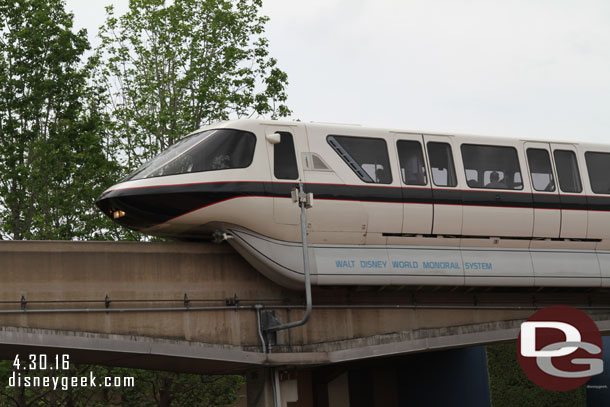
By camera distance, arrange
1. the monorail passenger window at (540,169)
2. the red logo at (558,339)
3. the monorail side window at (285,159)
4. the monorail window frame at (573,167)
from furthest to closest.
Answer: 1. the red logo at (558,339)
2. the monorail window frame at (573,167)
3. the monorail passenger window at (540,169)
4. the monorail side window at (285,159)

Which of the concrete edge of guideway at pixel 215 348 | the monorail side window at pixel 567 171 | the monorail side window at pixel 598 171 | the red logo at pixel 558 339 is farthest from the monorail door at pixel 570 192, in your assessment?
the concrete edge of guideway at pixel 215 348

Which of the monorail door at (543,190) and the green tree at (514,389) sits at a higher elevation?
the monorail door at (543,190)

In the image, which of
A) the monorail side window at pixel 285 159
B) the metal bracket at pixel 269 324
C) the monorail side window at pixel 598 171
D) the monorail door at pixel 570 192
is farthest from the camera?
the monorail side window at pixel 598 171

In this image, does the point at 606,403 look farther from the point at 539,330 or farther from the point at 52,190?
the point at 52,190

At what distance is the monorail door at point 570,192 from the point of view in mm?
23094

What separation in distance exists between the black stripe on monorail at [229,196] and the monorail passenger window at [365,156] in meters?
0.29

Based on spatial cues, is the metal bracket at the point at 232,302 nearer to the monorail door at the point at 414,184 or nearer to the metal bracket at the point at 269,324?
the metal bracket at the point at 269,324

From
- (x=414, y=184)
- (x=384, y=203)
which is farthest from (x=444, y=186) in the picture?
(x=384, y=203)

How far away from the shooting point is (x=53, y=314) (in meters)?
18.0

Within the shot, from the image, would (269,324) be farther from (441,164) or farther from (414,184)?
(441,164)

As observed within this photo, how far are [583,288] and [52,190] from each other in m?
16.1

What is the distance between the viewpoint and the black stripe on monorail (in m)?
19.3

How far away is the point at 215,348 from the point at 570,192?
990cm

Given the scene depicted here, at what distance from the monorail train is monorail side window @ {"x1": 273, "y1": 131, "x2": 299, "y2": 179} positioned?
0.07 feet
